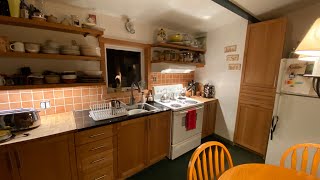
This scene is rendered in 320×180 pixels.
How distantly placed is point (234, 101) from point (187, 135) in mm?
1086

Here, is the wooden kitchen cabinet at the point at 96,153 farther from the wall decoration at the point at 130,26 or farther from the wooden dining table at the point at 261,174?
the wall decoration at the point at 130,26

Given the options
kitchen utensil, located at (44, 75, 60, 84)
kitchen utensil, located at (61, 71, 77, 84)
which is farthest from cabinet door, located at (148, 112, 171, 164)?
kitchen utensil, located at (44, 75, 60, 84)

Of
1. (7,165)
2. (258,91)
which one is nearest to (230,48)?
(258,91)

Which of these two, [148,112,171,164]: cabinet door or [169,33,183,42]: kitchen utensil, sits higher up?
[169,33,183,42]: kitchen utensil

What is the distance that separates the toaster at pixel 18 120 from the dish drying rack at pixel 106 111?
0.54 metres

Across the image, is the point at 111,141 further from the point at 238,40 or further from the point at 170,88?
the point at 238,40

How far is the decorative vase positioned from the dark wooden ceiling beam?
1.97 meters

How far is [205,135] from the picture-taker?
2.98m

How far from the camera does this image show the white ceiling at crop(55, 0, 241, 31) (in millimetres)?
Answer: 1876

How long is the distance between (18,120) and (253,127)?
10.0 ft

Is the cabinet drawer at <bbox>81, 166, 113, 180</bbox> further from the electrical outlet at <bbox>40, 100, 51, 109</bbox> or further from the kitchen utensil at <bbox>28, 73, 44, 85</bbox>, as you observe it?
the kitchen utensil at <bbox>28, 73, 44, 85</bbox>

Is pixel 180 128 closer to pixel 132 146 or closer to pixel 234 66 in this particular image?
pixel 132 146

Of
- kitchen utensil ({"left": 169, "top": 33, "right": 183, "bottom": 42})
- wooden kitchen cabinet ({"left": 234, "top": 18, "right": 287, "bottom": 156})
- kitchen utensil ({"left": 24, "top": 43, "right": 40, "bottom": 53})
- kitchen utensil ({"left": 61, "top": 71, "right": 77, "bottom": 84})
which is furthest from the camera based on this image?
kitchen utensil ({"left": 169, "top": 33, "right": 183, "bottom": 42})

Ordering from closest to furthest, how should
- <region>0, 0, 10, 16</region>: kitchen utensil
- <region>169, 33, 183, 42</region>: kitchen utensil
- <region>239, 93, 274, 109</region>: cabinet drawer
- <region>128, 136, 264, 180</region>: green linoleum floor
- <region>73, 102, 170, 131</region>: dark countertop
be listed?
<region>0, 0, 10, 16</region>: kitchen utensil < <region>73, 102, 170, 131</region>: dark countertop < <region>128, 136, 264, 180</region>: green linoleum floor < <region>239, 93, 274, 109</region>: cabinet drawer < <region>169, 33, 183, 42</region>: kitchen utensil
